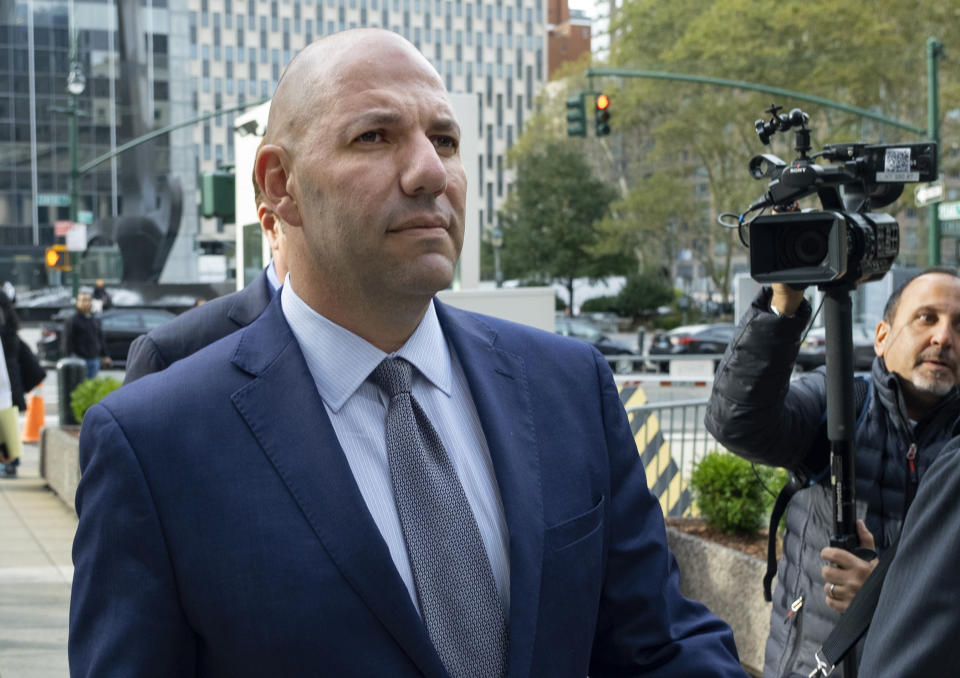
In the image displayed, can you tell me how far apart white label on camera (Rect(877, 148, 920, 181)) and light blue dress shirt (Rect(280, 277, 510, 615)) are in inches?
72.3

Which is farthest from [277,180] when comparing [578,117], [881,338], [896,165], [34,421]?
[578,117]

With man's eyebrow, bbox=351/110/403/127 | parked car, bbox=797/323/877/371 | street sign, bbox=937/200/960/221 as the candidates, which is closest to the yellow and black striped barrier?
man's eyebrow, bbox=351/110/403/127

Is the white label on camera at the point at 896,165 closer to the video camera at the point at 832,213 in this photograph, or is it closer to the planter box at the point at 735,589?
the video camera at the point at 832,213

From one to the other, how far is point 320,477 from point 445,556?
0.72 ft

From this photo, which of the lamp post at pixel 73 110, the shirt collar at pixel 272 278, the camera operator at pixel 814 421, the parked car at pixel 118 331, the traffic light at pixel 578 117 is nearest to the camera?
the camera operator at pixel 814 421

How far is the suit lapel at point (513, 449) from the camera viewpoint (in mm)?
1811

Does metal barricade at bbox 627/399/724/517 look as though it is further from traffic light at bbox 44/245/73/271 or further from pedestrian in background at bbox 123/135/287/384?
traffic light at bbox 44/245/73/271

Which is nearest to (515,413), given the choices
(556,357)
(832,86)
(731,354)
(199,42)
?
(556,357)

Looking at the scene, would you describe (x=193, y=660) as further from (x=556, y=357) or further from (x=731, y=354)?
(x=731, y=354)

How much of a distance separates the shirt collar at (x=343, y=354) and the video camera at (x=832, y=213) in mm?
1334

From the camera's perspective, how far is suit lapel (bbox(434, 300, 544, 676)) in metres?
1.81

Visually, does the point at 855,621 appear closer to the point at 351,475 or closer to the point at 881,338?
the point at 881,338

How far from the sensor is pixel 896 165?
11.1 feet

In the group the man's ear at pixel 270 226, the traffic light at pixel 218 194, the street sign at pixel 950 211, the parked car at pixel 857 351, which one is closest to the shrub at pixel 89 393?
the traffic light at pixel 218 194
